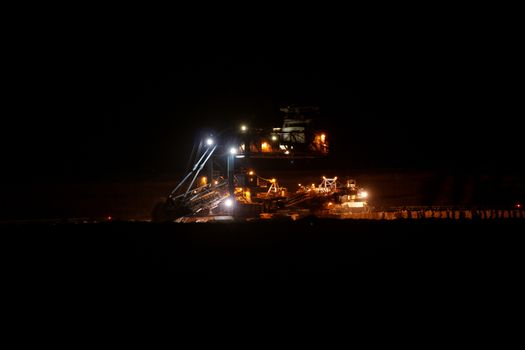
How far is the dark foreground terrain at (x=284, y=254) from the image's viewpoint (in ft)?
29.8

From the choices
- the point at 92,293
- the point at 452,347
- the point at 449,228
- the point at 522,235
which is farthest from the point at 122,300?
the point at 522,235

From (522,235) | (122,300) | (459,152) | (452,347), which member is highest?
Result: (459,152)

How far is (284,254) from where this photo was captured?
9.97 metres

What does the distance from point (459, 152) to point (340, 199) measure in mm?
33180

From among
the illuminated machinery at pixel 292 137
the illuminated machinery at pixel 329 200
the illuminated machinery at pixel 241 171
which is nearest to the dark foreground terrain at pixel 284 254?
the illuminated machinery at pixel 241 171

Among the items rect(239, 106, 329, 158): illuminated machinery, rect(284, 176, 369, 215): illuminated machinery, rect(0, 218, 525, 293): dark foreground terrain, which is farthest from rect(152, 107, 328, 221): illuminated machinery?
rect(0, 218, 525, 293): dark foreground terrain

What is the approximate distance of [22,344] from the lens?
290 inches

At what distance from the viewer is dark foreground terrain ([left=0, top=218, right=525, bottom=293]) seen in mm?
9094

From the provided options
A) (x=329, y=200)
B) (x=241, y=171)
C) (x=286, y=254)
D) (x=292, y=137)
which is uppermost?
(x=292, y=137)

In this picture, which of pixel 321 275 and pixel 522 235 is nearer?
pixel 321 275

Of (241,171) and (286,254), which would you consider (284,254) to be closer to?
(286,254)

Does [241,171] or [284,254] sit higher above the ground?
[241,171]

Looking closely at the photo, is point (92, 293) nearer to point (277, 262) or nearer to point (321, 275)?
point (277, 262)

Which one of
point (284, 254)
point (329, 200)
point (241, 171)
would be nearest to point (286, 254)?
point (284, 254)
